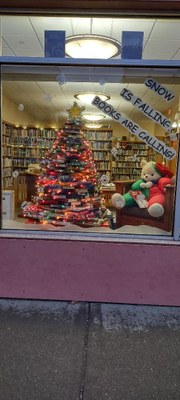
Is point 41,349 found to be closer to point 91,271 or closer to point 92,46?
point 91,271

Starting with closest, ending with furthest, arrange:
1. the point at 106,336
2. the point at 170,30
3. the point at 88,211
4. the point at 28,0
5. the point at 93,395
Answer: the point at 93,395, the point at 106,336, the point at 28,0, the point at 170,30, the point at 88,211

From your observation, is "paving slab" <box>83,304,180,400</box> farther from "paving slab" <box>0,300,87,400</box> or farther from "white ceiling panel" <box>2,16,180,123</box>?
"white ceiling panel" <box>2,16,180,123</box>

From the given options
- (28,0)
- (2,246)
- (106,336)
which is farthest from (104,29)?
(106,336)

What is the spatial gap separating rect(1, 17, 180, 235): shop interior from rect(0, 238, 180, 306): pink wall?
0.89ft

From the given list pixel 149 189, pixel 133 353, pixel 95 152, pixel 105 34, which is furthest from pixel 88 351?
pixel 105 34

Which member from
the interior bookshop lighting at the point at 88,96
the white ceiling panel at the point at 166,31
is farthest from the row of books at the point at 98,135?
the white ceiling panel at the point at 166,31

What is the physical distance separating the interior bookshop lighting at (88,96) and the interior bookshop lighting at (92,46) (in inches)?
17.0

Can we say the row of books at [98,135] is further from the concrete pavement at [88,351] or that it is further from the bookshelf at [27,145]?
the concrete pavement at [88,351]

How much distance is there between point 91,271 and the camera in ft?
8.97

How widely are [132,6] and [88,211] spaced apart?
7.12 ft

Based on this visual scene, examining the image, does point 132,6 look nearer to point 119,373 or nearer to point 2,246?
point 2,246

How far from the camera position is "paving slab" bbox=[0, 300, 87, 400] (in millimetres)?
1712

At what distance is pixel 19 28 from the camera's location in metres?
3.43

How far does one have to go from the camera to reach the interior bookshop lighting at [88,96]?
338 cm
